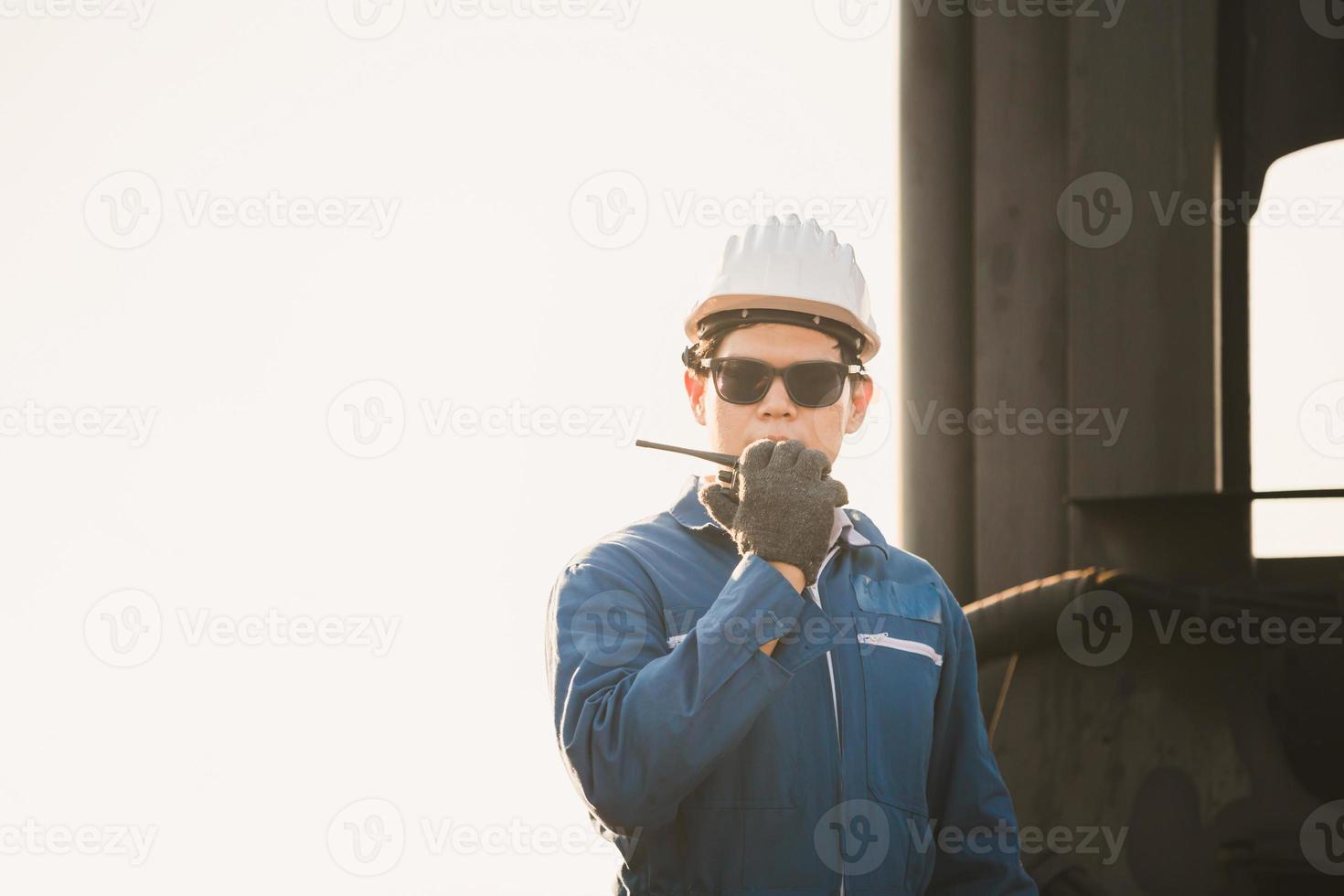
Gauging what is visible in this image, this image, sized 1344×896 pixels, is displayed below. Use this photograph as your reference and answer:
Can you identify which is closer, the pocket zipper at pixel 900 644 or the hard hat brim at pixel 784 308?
the pocket zipper at pixel 900 644

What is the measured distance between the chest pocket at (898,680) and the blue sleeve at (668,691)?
253 millimetres

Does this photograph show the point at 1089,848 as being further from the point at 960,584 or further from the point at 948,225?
the point at 948,225

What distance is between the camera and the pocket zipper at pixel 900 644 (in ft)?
9.48

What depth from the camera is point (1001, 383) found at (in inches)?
222

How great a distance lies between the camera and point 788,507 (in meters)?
2.61

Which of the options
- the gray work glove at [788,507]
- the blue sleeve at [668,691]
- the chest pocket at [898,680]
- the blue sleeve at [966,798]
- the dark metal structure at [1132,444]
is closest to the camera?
the blue sleeve at [668,691]

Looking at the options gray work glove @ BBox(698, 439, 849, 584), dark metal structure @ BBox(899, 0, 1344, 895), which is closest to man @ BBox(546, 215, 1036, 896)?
gray work glove @ BBox(698, 439, 849, 584)

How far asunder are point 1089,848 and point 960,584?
4.73 feet

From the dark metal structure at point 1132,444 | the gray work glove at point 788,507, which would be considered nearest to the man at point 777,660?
the gray work glove at point 788,507

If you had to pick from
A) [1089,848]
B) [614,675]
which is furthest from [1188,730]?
[614,675]

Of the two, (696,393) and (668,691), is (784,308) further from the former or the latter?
(668,691)

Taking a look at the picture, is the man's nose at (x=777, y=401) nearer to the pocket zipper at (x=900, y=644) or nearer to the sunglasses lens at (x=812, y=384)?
the sunglasses lens at (x=812, y=384)

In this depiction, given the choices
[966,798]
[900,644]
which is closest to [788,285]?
[900,644]

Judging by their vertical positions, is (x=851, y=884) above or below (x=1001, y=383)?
below
